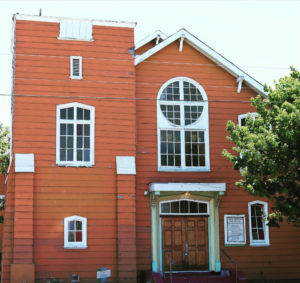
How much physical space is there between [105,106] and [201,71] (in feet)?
13.9

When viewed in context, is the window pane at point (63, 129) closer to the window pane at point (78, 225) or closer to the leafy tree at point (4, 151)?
the window pane at point (78, 225)

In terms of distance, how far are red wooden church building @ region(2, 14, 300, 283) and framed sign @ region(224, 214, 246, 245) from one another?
4cm

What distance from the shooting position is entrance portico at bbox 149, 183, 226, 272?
19.1m

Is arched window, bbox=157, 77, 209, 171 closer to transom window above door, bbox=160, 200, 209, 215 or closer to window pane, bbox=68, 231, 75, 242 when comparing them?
transom window above door, bbox=160, 200, 209, 215

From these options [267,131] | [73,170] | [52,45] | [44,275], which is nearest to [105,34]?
[52,45]

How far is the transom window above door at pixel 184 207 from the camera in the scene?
769 inches

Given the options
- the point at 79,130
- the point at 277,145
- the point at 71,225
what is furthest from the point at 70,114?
the point at 277,145

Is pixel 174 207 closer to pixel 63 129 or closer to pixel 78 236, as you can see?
pixel 78 236

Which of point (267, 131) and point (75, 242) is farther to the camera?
point (75, 242)

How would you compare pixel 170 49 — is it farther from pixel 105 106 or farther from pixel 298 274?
pixel 298 274

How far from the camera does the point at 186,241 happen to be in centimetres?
1942

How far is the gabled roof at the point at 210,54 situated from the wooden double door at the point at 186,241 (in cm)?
561

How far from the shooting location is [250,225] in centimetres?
1988

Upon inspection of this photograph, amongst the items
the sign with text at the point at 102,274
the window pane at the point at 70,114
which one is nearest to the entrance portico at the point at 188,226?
the sign with text at the point at 102,274
